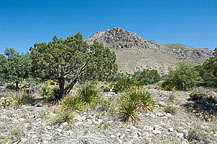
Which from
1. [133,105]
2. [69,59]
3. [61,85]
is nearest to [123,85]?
[61,85]

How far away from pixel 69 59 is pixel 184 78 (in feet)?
39.8

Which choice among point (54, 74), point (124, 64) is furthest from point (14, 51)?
point (124, 64)

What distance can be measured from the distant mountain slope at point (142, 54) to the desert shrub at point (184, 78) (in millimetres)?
4748

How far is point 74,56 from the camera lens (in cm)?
871

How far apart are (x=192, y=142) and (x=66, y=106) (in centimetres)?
573

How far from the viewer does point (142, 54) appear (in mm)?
69500

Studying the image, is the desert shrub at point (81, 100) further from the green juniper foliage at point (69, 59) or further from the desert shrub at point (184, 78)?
the desert shrub at point (184, 78)

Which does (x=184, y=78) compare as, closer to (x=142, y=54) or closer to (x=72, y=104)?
(x=72, y=104)

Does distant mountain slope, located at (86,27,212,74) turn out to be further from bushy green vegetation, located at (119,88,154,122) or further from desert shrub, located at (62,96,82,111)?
desert shrub, located at (62,96,82,111)

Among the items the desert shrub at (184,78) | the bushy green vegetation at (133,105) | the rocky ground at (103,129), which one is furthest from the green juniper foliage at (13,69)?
the desert shrub at (184,78)

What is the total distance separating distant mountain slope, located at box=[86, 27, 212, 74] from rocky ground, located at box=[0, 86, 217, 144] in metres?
16.5

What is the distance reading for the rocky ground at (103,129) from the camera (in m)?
4.38

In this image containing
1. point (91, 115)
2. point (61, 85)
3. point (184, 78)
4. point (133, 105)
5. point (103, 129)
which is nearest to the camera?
point (103, 129)

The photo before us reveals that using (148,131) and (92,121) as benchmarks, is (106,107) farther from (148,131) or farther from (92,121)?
(148,131)
